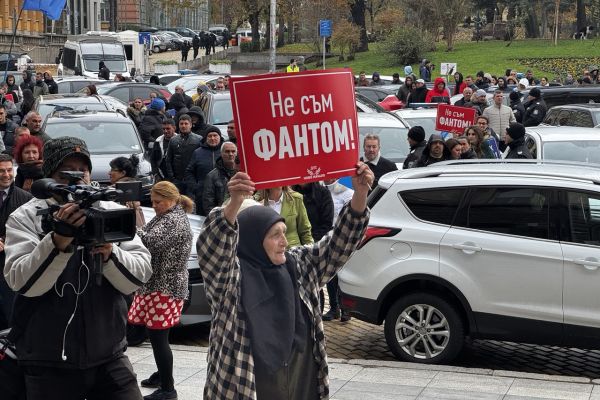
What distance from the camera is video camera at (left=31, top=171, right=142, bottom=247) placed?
167 inches

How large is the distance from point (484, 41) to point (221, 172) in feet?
192

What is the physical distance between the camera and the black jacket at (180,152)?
15477mm

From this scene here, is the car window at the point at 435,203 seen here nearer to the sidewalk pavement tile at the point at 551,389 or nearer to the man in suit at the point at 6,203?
the sidewalk pavement tile at the point at 551,389

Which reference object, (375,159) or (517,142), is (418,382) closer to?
(375,159)

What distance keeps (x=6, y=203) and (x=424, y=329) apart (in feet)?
12.0

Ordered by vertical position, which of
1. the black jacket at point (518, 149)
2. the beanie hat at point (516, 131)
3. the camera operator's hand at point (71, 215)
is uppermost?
the camera operator's hand at point (71, 215)

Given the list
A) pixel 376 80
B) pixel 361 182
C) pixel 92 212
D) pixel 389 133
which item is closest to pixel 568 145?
pixel 389 133

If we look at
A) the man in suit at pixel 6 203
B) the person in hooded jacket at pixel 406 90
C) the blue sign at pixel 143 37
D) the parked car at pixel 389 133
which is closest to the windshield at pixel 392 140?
the parked car at pixel 389 133

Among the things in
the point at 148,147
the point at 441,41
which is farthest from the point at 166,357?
the point at 441,41

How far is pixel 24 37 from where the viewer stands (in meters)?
73.0

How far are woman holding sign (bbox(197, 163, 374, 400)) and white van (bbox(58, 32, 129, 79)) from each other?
3998 cm

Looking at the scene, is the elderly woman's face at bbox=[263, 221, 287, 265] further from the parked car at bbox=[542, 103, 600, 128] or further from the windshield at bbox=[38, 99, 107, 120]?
the windshield at bbox=[38, 99, 107, 120]

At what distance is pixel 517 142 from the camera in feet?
45.9

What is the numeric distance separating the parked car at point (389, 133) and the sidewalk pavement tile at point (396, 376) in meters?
7.07
